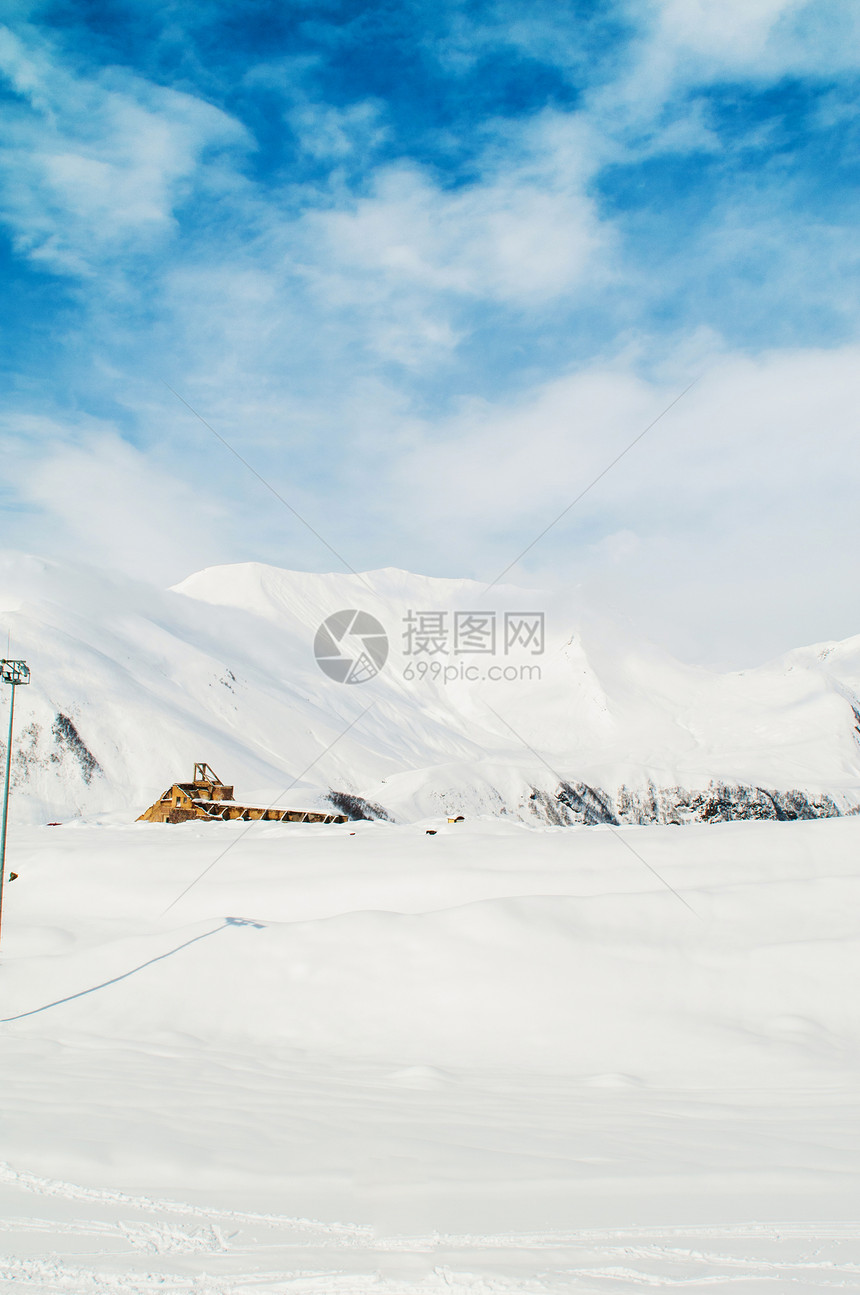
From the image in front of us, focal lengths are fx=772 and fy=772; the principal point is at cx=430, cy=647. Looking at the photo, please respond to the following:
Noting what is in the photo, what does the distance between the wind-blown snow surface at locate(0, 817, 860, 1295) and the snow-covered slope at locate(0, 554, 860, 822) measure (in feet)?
72.9

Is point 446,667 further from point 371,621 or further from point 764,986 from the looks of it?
point 764,986

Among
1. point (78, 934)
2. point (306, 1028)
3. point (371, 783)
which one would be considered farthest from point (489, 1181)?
point (371, 783)

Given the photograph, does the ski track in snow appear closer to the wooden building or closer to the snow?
the snow

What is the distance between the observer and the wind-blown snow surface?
3768mm

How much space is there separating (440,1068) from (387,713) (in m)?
83.2
